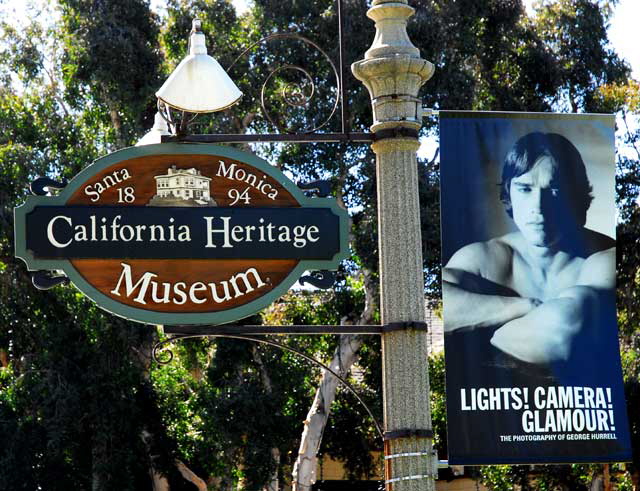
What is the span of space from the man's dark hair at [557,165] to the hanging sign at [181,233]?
1487 millimetres

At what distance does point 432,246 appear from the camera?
21484 mm

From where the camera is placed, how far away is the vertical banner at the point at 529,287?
7023 mm

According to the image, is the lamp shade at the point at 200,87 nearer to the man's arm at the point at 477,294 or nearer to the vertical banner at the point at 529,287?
the vertical banner at the point at 529,287

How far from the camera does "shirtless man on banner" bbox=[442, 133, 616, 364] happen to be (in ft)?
23.5

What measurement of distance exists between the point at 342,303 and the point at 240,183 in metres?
17.9

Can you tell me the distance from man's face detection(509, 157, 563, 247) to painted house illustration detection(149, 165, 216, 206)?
6.71 feet

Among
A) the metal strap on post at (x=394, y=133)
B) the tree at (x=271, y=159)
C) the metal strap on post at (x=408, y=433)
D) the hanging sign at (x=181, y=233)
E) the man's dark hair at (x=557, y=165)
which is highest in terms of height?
the tree at (x=271, y=159)

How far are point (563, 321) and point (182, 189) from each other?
2.71m

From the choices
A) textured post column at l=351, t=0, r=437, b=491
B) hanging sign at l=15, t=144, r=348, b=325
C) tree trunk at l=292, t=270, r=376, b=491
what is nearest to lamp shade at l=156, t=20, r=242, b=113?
hanging sign at l=15, t=144, r=348, b=325

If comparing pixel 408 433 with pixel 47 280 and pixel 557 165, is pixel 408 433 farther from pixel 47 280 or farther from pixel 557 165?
pixel 557 165

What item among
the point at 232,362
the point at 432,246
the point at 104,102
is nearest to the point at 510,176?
the point at 432,246

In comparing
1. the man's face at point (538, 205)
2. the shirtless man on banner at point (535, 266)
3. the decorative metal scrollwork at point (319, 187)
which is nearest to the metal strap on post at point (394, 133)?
the decorative metal scrollwork at point (319, 187)

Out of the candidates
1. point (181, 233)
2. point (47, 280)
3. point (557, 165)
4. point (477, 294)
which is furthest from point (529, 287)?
point (47, 280)

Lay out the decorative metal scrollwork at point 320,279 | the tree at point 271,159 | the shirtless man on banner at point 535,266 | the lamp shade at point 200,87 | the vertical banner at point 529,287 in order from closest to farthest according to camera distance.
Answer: the decorative metal scrollwork at point 320,279, the lamp shade at point 200,87, the vertical banner at point 529,287, the shirtless man on banner at point 535,266, the tree at point 271,159
